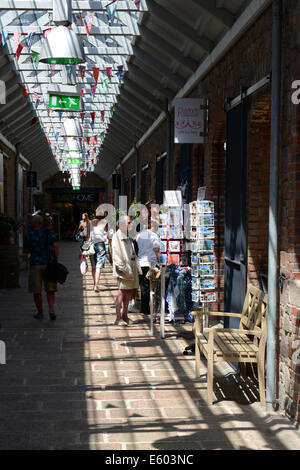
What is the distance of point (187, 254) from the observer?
905 centimetres

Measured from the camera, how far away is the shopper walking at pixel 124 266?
8.62 meters

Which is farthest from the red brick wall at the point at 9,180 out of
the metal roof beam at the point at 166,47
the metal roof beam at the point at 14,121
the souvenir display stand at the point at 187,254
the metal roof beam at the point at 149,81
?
the souvenir display stand at the point at 187,254

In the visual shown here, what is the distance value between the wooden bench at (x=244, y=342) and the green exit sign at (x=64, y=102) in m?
5.90

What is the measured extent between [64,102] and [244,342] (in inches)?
259

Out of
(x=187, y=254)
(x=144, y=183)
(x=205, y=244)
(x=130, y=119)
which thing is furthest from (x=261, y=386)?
(x=130, y=119)

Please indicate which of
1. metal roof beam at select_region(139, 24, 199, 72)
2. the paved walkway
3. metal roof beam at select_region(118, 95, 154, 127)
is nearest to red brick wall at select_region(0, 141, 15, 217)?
metal roof beam at select_region(118, 95, 154, 127)

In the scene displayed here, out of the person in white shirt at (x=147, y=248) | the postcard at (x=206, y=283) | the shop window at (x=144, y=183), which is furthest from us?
the shop window at (x=144, y=183)

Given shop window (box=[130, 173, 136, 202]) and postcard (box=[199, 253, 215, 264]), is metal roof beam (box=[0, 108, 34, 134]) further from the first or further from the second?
postcard (box=[199, 253, 215, 264])

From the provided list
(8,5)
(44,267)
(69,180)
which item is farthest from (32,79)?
(69,180)

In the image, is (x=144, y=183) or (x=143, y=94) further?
(x=144, y=183)

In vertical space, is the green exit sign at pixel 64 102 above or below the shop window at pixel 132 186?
above

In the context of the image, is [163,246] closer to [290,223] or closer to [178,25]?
[178,25]

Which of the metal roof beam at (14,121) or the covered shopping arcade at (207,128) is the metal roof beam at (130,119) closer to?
the covered shopping arcade at (207,128)

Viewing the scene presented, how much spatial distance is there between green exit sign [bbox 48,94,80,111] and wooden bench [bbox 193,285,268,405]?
232 inches
